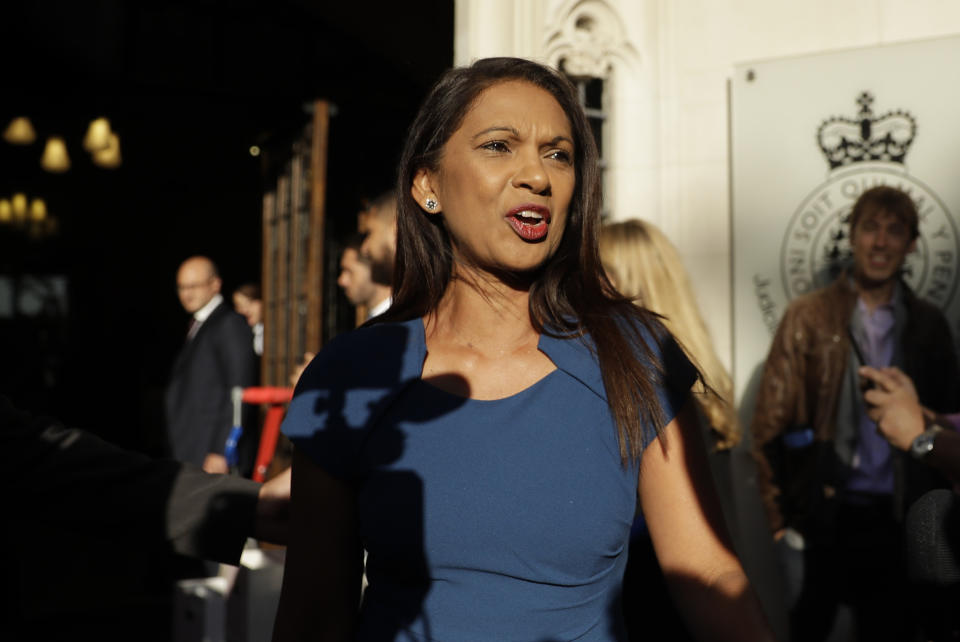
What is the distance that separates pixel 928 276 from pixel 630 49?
1.60 metres

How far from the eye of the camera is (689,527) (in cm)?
150

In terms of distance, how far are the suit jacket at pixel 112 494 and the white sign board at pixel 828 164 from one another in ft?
9.03

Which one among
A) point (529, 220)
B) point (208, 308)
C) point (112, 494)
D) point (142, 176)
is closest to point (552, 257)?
point (529, 220)

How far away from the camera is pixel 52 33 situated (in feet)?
28.1

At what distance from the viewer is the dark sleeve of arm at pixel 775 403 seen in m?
3.73

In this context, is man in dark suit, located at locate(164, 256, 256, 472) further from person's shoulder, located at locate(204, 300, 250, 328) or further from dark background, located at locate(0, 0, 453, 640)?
dark background, located at locate(0, 0, 453, 640)

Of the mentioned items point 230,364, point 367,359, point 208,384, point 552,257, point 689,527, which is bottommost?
point 208,384

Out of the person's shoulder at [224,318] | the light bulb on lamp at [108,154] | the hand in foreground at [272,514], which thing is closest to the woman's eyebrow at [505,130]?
the hand in foreground at [272,514]

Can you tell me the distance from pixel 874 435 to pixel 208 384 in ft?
12.5

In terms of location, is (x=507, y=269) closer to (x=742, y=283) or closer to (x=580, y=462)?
(x=580, y=462)

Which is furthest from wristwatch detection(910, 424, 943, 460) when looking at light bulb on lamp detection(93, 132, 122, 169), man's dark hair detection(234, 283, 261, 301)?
light bulb on lamp detection(93, 132, 122, 169)

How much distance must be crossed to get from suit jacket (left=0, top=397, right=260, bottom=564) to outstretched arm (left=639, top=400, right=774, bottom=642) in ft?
2.71

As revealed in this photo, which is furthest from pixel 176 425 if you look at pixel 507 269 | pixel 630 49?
pixel 507 269

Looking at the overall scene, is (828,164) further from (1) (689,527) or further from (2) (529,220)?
(1) (689,527)
